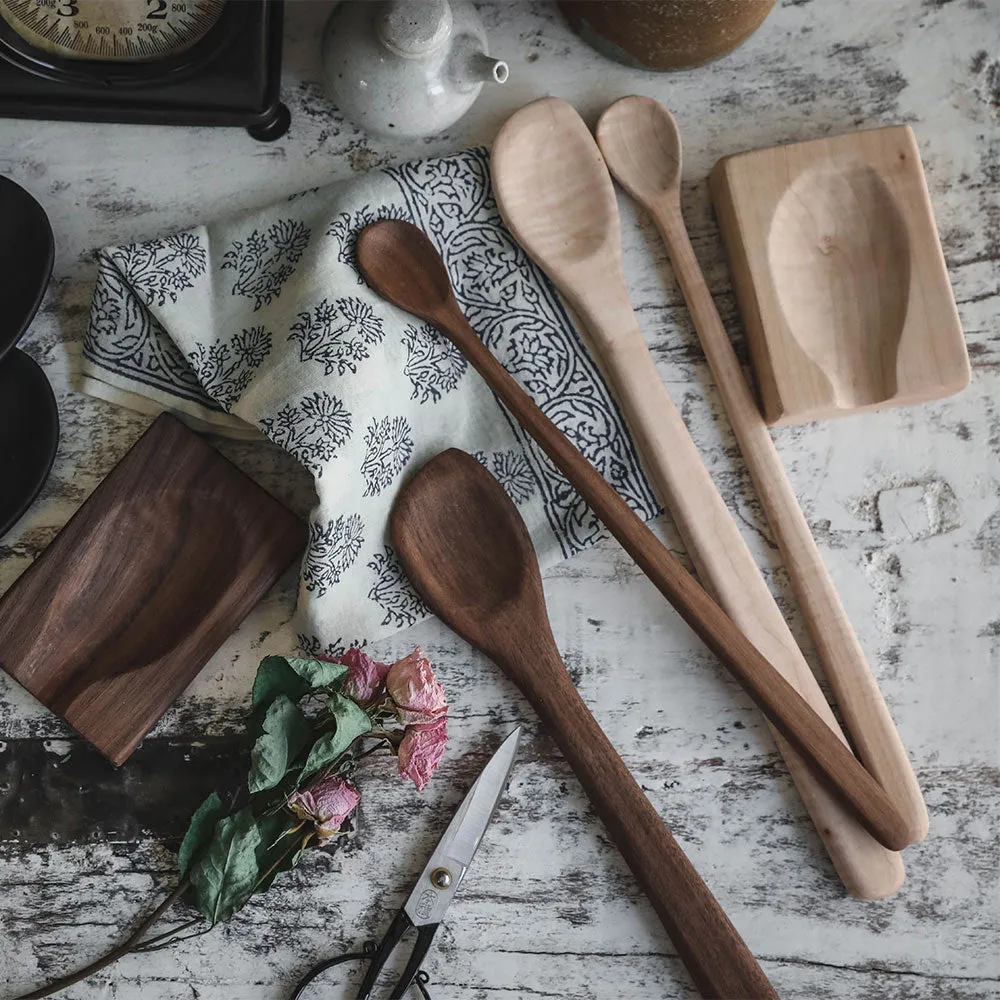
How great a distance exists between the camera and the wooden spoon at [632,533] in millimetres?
714

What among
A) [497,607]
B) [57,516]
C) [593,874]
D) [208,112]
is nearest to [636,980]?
[593,874]

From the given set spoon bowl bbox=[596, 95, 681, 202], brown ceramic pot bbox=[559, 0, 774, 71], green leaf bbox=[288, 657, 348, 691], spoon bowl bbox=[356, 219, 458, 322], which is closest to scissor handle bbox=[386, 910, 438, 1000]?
green leaf bbox=[288, 657, 348, 691]

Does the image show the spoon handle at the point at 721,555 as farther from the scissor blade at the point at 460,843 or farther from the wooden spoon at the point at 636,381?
the scissor blade at the point at 460,843

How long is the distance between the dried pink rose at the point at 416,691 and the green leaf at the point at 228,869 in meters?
0.15

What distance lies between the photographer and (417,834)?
77cm

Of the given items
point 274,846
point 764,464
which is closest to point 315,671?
point 274,846

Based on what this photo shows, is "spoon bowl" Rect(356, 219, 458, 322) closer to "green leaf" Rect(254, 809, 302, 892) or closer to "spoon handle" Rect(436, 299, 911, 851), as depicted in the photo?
"spoon handle" Rect(436, 299, 911, 851)

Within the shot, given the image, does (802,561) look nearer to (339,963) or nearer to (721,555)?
(721,555)

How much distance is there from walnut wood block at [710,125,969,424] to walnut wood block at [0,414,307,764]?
42 centimetres

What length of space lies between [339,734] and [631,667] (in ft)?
0.83

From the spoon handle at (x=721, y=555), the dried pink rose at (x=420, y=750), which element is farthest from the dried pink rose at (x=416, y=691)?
the spoon handle at (x=721, y=555)

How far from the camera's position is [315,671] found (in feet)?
2.25

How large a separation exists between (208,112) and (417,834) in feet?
1.95

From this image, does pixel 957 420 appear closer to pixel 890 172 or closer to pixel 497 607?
pixel 890 172
